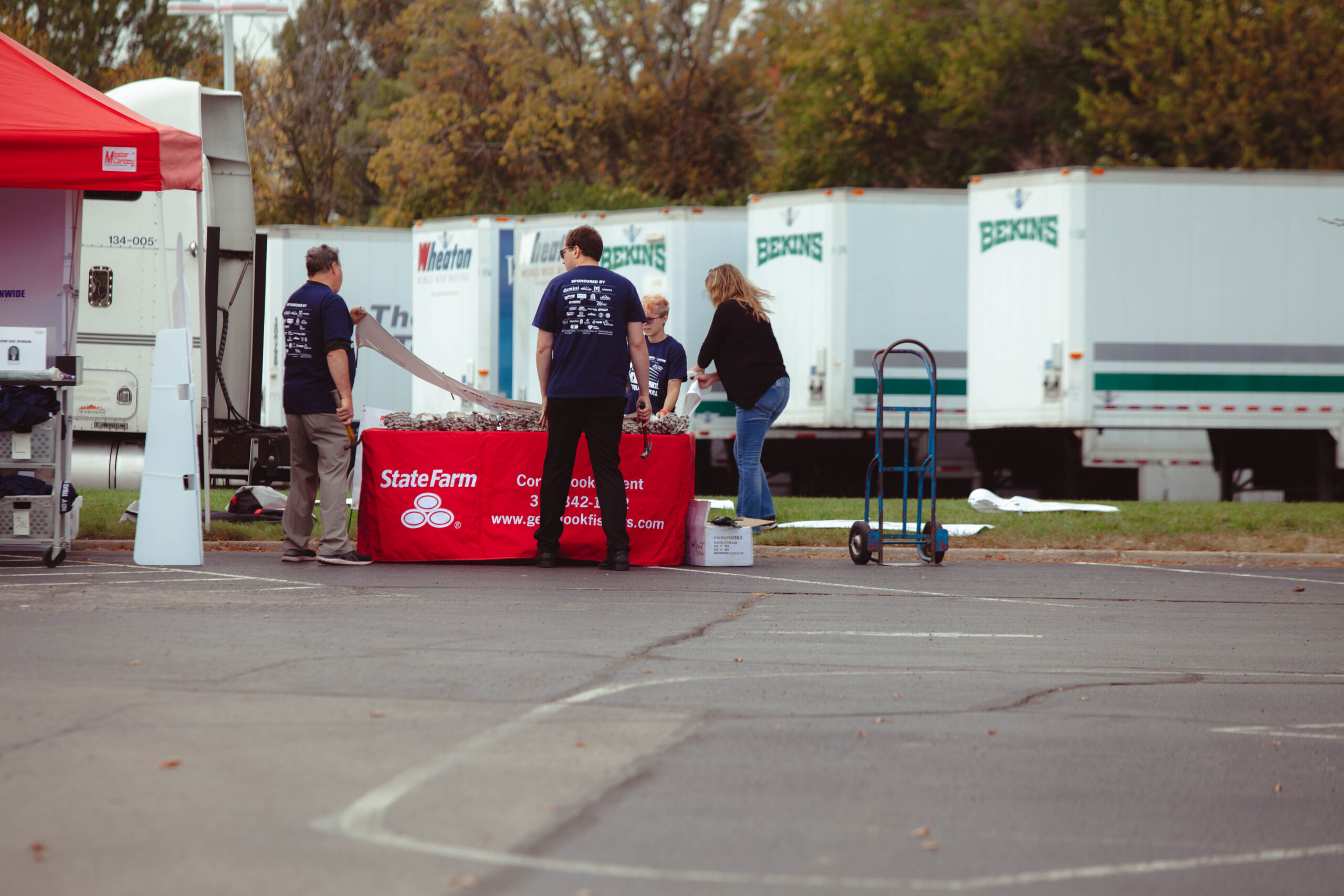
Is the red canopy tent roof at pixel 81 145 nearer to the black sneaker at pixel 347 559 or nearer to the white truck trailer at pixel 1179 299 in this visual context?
the black sneaker at pixel 347 559

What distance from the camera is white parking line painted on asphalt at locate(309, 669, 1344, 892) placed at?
11.4ft

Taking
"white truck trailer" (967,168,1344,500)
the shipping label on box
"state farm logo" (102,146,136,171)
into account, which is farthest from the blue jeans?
"white truck trailer" (967,168,1344,500)

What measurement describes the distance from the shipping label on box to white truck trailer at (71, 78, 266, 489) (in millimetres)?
4255

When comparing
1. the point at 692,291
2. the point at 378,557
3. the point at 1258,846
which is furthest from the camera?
the point at 692,291

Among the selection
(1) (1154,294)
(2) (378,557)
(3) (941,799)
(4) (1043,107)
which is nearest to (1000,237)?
(1) (1154,294)

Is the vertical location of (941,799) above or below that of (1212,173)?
below

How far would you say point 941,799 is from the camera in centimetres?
425

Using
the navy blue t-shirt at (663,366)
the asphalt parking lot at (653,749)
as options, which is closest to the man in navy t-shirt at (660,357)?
the navy blue t-shirt at (663,366)

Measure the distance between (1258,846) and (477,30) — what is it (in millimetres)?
38650

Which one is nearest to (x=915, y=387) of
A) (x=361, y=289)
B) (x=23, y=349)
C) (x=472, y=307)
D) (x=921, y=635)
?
(x=472, y=307)

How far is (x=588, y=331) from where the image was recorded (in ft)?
33.8

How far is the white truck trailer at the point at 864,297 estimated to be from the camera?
19609mm

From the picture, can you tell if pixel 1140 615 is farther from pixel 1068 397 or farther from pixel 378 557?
pixel 1068 397

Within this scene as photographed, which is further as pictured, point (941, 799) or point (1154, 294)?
point (1154, 294)
